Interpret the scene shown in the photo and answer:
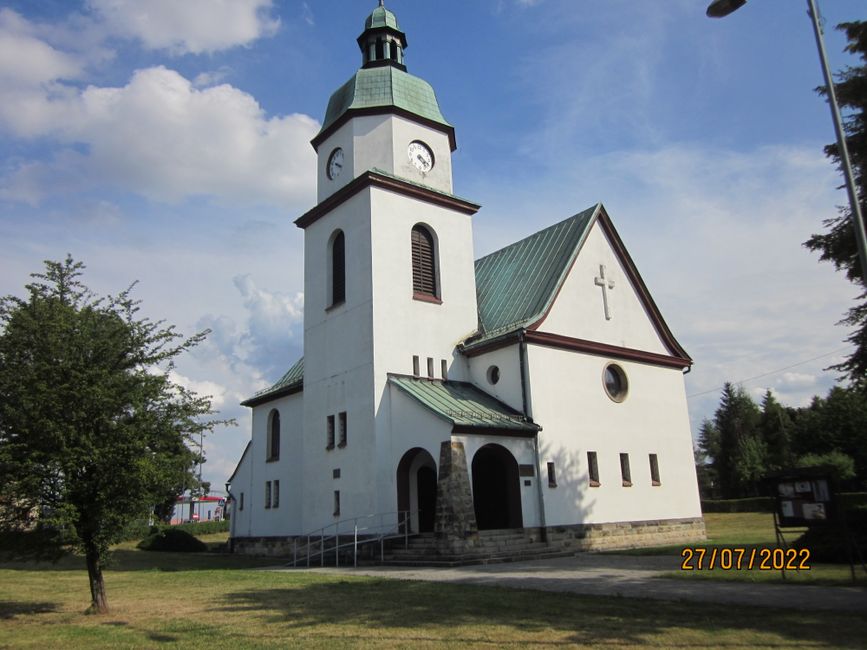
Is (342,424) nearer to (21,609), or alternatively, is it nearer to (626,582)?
(21,609)

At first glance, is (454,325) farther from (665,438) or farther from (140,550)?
(140,550)

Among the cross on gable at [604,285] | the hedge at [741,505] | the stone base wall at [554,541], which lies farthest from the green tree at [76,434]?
the hedge at [741,505]

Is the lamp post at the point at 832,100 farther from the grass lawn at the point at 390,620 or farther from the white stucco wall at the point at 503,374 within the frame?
the white stucco wall at the point at 503,374

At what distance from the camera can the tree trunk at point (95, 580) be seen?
41.0ft

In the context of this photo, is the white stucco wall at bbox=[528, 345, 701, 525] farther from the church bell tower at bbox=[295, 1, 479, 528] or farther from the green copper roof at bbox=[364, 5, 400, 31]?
the green copper roof at bbox=[364, 5, 400, 31]

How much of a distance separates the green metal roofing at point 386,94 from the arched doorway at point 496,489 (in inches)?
560

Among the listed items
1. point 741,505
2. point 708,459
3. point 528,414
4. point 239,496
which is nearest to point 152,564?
point 239,496

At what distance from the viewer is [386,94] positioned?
28312 mm

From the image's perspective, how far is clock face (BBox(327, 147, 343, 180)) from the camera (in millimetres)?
28867

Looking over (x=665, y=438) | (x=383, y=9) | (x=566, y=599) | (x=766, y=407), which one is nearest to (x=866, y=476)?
(x=766, y=407)

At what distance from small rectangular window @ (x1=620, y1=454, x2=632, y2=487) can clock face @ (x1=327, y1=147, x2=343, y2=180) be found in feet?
53.3

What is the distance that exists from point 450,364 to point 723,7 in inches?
700

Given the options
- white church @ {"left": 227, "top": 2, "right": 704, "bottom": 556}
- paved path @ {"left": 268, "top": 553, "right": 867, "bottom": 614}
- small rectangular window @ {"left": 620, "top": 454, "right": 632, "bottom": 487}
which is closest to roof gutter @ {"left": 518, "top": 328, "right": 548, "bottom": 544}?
white church @ {"left": 227, "top": 2, "right": 704, "bottom": 556}

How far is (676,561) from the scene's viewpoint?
1798 centimetres
